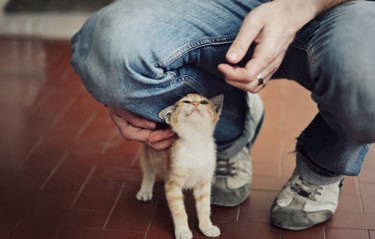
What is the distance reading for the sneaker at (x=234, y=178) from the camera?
73.2 inches

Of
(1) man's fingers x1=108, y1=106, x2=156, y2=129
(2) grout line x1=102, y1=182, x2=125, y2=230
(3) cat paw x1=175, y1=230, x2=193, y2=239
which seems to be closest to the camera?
(1) man's fingers x1=108, y1=106, x2=156, y2=129

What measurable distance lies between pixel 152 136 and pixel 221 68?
41 cm

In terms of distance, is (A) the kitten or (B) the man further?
(A) the kitten

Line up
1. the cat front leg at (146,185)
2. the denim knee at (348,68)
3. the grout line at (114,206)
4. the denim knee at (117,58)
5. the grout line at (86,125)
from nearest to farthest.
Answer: the denim knee at (348,68), the denim knee at (117,58), the grout line at (114,206), the cat front leg at (146,185), the grout line at (86,125)

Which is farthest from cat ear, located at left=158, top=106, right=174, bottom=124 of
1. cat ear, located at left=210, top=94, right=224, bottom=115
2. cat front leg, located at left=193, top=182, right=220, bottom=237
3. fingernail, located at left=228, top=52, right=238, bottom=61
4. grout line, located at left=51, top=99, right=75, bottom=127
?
grout line, located at left=51, top=99, right=75, bottom=127

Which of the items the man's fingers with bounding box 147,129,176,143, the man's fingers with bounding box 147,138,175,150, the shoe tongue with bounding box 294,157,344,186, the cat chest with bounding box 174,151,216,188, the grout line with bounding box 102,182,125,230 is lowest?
the grout line with bounding box 102,182,125,230

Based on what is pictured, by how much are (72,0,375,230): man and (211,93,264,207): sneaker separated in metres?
0.14

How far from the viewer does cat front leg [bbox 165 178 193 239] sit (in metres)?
1.68

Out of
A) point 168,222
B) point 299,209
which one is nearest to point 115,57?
point 168,222

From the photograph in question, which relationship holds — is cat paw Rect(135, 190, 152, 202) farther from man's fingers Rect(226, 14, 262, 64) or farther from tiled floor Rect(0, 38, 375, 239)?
man's fingers Rect(226, 14, 262, 64)

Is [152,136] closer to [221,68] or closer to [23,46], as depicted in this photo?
[221,68]

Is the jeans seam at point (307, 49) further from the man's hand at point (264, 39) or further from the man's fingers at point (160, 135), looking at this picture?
the man's fingers at point (160, 135)

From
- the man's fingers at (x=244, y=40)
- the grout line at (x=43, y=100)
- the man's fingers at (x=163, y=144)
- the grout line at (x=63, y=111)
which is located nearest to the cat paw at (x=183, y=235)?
the man's fingers at (x=163, y=144)

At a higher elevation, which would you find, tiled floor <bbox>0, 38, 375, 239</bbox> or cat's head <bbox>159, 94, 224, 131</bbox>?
cat's head <bbox>159, 94, 224, 131</bbox>
